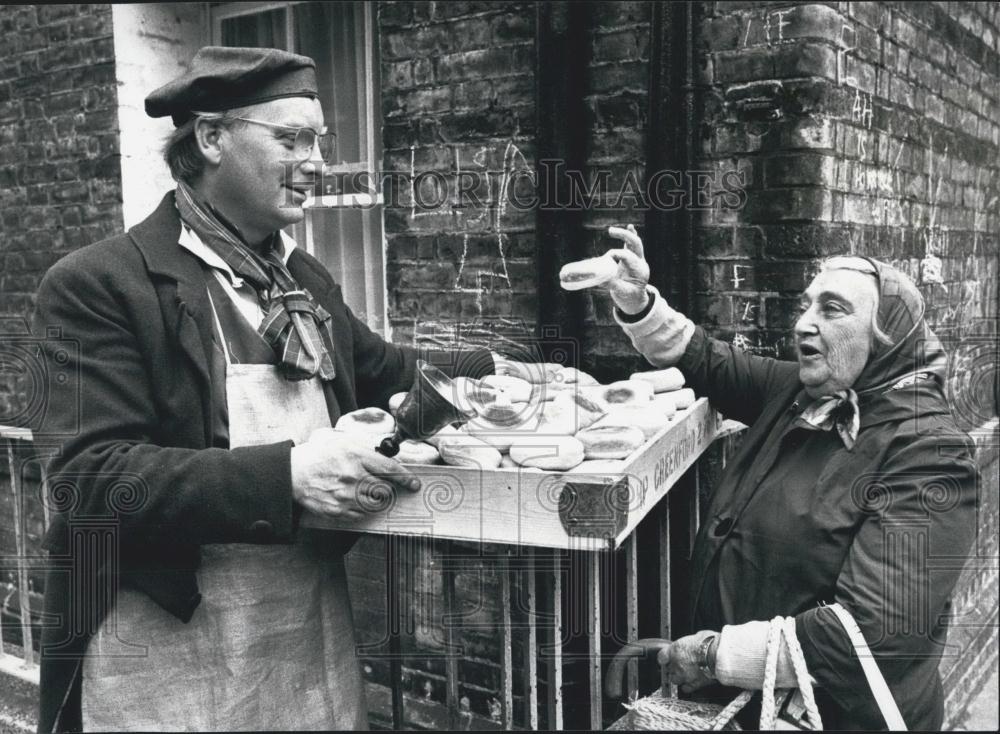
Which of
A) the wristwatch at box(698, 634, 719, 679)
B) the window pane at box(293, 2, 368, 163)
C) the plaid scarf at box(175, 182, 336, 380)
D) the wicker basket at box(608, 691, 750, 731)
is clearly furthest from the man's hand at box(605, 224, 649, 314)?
the window pane at box(293, 2, 368, 163)

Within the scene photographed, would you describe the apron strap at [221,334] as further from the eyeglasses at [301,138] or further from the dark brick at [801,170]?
the dark brick at [801,170]

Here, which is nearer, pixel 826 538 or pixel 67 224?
pixel 826 538

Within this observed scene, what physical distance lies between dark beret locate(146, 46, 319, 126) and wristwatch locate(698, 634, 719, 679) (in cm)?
164

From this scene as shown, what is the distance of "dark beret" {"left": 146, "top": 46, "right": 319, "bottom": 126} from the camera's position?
2215 mm

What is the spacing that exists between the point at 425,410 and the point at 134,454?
23.4 inches

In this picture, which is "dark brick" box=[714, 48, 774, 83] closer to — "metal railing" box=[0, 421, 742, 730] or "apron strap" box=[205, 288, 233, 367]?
"metal railing" box=[0, 421, 742, 730]

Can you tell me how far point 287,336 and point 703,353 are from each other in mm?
1299

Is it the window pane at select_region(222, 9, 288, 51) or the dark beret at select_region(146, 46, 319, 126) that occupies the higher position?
the window pane at select_region(222, 9, 288, 51)

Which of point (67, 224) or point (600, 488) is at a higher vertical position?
point (67, 224)

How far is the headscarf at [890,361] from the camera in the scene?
2.25 metres

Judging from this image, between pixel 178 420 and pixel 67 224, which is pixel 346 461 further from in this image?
pixel 67 224

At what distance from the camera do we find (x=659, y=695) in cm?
238

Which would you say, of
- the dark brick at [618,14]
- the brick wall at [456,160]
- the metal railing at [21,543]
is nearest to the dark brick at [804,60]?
the dark brick at [618,14]

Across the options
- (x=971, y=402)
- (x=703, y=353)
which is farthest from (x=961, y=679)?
(x=703, y=353)
